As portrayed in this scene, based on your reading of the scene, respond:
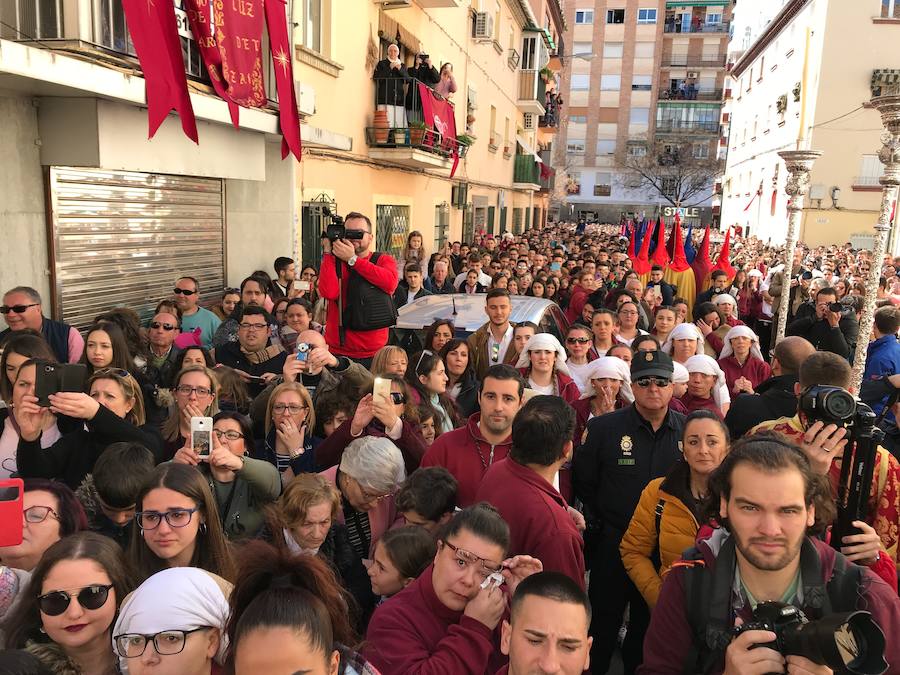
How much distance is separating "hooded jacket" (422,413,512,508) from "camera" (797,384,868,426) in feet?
4.64

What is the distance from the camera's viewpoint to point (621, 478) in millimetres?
3898

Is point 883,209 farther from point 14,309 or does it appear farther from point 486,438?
point 14,309

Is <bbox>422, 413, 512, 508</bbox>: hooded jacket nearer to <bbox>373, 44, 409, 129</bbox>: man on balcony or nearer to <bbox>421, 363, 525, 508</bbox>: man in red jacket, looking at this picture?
<bbox>421, 363, 525, 508</bbox>: man in red jacket

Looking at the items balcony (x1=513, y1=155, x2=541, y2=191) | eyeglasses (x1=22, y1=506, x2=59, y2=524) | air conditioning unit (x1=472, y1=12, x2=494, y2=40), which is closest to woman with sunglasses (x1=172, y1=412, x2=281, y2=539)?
eyeglasses (x1=22, y1=506, x2=59, y2=524)

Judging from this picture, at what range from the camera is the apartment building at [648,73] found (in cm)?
5888

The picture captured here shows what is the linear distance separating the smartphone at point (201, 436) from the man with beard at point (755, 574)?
215 centimetres

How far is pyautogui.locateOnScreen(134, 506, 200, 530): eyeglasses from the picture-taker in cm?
275

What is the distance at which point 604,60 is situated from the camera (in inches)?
2345

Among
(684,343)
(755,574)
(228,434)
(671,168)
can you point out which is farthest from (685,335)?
(671,168)

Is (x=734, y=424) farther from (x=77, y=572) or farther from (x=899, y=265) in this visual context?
(x=899, y=265)

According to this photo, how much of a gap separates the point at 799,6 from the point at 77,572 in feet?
125

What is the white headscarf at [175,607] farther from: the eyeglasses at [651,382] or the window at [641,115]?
the window at [641,115]

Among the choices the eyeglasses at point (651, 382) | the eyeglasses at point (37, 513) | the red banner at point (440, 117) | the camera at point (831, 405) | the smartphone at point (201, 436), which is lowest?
the eyeglasses at point (37, 513)

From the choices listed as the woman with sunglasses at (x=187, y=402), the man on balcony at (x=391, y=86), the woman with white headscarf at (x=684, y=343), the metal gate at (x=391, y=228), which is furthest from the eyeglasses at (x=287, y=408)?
the man on balcony at (x=391, y=86)
